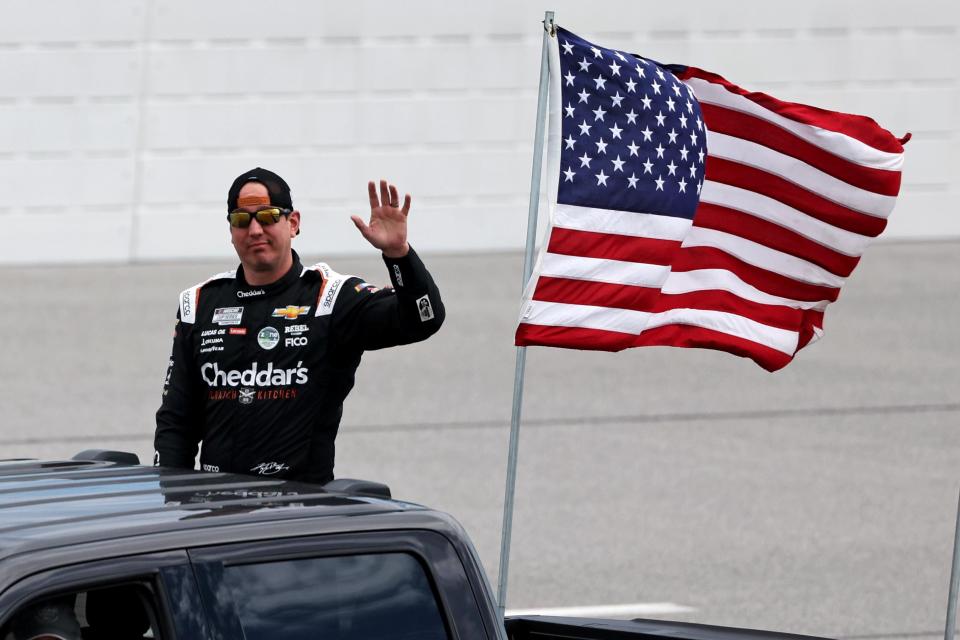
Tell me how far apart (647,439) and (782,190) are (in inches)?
224

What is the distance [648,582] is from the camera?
349 inches

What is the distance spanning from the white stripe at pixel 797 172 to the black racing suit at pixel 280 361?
1802mm

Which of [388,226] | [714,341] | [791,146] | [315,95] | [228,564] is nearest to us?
[228,564]

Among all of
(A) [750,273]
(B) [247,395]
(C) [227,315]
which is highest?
(A) [750,273]

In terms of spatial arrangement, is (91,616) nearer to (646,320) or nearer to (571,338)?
(571,338)

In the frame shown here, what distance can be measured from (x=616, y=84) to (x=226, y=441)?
1.97 m

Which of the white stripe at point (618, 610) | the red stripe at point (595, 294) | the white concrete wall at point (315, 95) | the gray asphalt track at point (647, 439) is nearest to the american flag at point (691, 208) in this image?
the red stripe at point (595, 294)

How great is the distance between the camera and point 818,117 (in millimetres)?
6617

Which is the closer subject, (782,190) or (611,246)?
(611,246)

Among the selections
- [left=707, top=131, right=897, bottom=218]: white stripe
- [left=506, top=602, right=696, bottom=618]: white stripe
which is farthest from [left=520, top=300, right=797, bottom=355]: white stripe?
[left=506, top=602, right=696, bottom=618]: white stripe

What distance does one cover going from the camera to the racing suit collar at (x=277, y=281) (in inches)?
212

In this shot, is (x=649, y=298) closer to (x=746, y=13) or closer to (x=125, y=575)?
(x=125, y=575)

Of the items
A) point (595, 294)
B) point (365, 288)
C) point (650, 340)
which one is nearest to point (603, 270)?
point (595, 294)

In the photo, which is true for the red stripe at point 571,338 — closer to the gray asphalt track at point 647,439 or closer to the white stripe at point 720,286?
the white stripe at point 720,286
